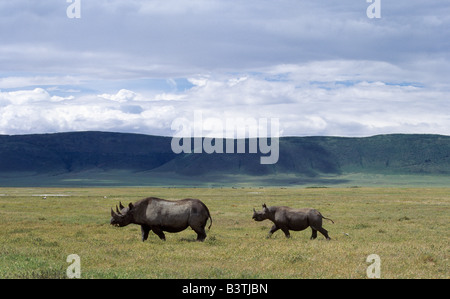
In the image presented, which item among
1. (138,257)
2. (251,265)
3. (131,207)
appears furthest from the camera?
(131,207)

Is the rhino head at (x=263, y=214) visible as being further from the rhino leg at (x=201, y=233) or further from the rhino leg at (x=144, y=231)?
the rhino leg at (x=144, y=231)

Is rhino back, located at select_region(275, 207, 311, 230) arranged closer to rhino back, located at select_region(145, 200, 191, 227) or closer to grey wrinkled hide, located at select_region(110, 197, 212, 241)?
grey wrinkled hide, located at select_region(110, 197, 212, 241)

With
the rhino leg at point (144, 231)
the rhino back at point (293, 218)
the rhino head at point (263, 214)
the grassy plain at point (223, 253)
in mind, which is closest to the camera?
the grassy plain at point (223, 253)

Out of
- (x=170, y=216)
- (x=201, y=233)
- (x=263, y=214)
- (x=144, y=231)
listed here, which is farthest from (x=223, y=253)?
(x=263, y=214)

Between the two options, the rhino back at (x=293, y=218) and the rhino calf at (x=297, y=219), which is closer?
the rhino calf at (x=297, y=219)

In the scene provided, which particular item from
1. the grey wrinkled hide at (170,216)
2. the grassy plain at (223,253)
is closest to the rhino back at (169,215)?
the grey wrinkled hide at (170,216)

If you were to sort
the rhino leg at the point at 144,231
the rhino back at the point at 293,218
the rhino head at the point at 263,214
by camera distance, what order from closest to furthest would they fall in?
the rhino leg at the point at 144,231 → the rhino back at the point at 293,218 → the rhino head at the point at 263,214

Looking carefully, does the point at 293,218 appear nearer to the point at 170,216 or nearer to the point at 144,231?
the point at 170,216

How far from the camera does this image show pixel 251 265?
16.2m

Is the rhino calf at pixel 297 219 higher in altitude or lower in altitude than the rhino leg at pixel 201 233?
higher

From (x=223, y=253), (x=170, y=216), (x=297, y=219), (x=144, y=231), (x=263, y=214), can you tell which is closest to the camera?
(x=223, y=253)
